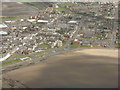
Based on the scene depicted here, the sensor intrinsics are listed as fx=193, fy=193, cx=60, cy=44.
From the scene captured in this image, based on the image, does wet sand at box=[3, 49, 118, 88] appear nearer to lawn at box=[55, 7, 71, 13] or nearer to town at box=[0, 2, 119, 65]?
town at box=[0, 2, 119, 65]

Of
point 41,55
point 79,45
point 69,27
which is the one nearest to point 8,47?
point 41,55

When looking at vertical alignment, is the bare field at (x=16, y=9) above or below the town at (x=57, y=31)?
above

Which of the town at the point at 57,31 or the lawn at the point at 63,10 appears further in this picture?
the lawn at the point at 63,10

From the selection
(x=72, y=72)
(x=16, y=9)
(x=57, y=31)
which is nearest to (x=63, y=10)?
(x=16, y=9)

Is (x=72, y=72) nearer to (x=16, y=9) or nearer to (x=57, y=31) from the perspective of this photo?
(x=57, y=31)

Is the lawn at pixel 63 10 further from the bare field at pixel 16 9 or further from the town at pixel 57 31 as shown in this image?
the bare field at pixel 16 9

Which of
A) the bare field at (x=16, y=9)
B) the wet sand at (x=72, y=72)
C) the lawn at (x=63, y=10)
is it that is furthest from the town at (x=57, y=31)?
the wet sand at (x=72, y=72)

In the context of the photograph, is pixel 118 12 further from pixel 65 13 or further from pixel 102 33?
pixel 102 33

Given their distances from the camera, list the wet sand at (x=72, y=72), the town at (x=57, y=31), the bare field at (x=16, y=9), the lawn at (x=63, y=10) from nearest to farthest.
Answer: the wet sand at (x=72, y=72)
the town at (x=57, y=31)
the bare field at (x=16, y=9)
the lawn at (x=63, y=10)
